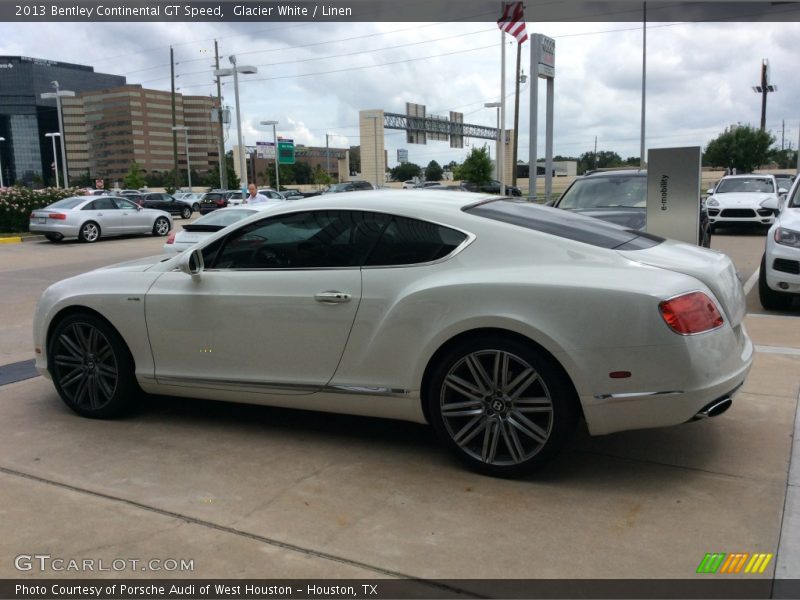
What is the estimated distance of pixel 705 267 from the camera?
3.76 metres

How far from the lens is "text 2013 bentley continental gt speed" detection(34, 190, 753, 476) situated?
134 inches

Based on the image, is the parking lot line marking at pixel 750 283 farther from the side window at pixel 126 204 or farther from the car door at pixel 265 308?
the side window at pixel 126 204

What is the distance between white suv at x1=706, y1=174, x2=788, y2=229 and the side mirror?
628 inches

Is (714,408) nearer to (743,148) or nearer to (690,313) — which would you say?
(690,313)

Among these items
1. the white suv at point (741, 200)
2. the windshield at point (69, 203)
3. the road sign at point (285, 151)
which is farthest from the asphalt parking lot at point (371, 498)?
the road sign at point (285, 151)

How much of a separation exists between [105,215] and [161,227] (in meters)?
2.36

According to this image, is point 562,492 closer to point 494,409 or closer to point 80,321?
point 494,409

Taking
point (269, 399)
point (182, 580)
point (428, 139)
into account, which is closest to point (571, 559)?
point (182, 580)

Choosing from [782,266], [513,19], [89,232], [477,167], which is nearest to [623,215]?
[782,266]

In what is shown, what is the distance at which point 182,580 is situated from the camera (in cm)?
280

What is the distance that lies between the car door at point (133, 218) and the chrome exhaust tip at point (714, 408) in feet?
70.2

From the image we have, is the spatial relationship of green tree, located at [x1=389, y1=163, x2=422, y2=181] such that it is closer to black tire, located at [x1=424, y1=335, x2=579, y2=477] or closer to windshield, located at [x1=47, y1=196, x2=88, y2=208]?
windshield, located at [x1=47, y1=196, x2=88, y2=208]

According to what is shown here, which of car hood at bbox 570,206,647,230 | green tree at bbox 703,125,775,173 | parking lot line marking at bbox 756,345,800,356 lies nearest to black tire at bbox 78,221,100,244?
car hood at bbox 570,206,647,230

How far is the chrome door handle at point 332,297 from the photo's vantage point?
3.94 meters
